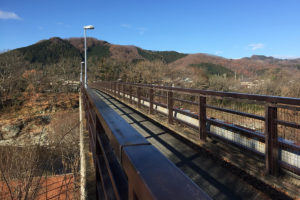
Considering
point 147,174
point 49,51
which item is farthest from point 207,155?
point 49,51

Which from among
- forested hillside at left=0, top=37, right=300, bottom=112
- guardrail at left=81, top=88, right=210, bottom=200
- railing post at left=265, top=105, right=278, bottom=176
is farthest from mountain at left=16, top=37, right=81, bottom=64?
guardrail at left=81, top=88, right=210, bottom=200

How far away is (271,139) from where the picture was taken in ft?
9.95

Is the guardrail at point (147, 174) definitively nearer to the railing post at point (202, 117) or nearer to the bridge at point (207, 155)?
the bridge at point (207, 155)

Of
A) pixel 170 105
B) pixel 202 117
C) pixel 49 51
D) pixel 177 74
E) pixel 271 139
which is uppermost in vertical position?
pixel 49 51

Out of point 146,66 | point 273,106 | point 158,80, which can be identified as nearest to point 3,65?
point 146,66

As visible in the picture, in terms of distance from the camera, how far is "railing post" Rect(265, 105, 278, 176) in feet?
9.91

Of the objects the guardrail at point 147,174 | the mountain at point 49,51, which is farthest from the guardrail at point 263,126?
the mountain at point 49,51

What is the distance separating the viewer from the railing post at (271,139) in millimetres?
Result: 3021

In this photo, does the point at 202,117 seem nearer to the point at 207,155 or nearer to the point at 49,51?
the point at 207,155

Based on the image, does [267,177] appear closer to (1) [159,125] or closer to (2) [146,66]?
(1) [159,125]

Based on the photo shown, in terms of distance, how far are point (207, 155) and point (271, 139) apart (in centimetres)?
145

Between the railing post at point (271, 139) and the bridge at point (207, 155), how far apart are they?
0.04 ft

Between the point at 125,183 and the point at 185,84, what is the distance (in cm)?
1994

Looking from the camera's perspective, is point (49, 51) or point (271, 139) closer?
point (271, 139)
